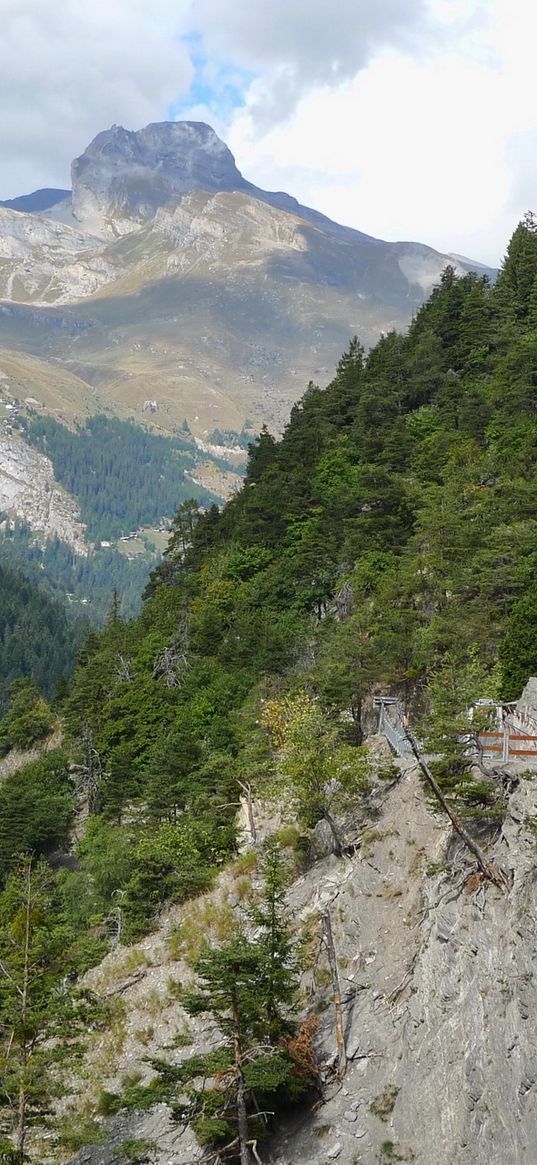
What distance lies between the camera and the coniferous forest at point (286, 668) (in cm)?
2234

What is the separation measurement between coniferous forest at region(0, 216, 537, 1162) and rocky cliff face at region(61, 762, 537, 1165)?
50.8 inches

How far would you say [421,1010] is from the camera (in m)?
20.3

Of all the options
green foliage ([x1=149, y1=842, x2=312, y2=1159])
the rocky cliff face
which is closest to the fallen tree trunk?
the rocky cliff face

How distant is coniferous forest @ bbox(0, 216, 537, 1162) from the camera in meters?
22.3

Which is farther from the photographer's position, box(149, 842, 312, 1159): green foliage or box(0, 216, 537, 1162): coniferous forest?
box(0, 216, 537, 1162): coniferous forest

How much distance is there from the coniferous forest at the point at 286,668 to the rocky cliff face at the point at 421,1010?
1.29 metres

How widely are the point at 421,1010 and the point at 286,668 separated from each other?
2854 cm

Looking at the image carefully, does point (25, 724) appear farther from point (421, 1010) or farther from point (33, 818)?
point (421, 1010)

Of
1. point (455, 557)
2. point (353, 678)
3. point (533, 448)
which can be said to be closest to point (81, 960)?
point (353, 678)

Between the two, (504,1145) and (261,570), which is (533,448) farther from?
(504,1145)

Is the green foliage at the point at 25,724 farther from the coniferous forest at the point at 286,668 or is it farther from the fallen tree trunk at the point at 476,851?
the fallen tree trunk at the point at 476,851

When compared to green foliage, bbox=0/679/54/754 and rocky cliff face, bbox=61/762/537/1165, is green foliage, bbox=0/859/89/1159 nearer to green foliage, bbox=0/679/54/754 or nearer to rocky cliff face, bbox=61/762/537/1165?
rocky cliff face, bbox=61/762/537/1165

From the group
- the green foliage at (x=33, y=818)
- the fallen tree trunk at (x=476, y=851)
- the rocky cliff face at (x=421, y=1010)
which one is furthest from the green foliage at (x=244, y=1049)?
the green foliage at (x=33, y=818)

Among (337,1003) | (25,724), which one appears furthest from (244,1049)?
(25,724)
